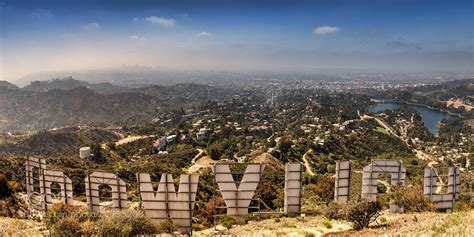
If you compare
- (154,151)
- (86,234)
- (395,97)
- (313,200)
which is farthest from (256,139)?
(395,97)

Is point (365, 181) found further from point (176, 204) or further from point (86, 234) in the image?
point (86, 234)

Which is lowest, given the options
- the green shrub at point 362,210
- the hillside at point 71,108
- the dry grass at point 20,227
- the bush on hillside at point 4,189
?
the hillside at point 71,108

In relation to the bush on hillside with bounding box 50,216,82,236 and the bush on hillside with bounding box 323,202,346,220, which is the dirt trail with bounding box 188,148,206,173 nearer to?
the bush on hillside with bounding box 323,202,346,220

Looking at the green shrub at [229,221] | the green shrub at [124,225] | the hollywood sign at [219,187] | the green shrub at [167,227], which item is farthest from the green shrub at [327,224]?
the green shrub at [124,225]

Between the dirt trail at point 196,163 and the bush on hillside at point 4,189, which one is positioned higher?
the bush on hillside at point 4,189

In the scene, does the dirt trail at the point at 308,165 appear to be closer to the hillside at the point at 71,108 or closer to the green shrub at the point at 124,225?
the green shrub at the point at 124,225

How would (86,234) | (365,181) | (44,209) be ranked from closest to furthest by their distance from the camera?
(86,234) → (365,181) → (44,209)

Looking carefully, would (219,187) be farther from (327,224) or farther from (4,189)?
(4,189)
